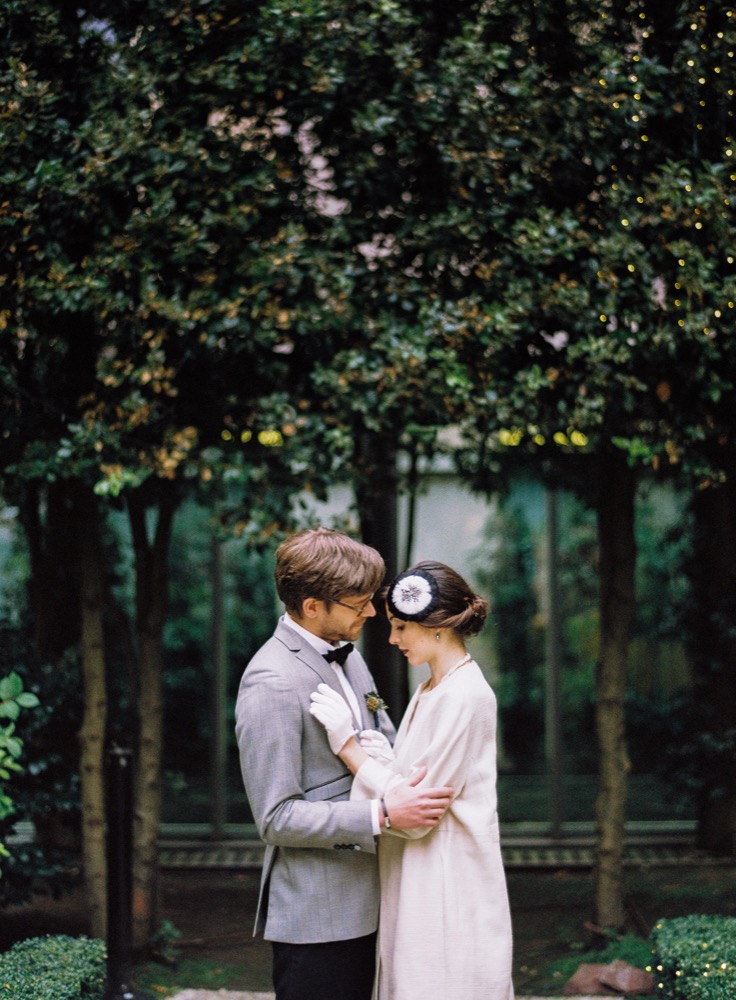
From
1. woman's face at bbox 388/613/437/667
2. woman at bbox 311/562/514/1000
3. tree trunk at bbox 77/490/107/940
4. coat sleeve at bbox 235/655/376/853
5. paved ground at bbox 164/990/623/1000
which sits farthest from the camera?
tree trunk at bbox 77/490/107/940

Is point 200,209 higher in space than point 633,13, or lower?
lower

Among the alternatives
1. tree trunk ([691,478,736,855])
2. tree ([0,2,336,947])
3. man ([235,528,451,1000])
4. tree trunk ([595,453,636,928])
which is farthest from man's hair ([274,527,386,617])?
tree trunk ([691,478,736,855])

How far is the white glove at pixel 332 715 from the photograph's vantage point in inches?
113

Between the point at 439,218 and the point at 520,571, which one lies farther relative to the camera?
the point at 520,571

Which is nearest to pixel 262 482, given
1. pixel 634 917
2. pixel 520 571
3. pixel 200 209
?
pixel 200 209

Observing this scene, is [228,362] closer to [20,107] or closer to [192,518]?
[20,107]

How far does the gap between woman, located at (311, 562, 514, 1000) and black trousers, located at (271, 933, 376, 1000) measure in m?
0.07

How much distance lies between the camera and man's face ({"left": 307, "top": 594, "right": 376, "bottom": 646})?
9.82 feet

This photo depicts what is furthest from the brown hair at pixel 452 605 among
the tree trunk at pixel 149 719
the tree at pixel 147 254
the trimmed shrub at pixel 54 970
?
the tree trunk at pixel 149 719

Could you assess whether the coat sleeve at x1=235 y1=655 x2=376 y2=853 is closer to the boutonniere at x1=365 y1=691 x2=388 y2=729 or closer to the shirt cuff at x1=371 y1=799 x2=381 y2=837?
the shirt cuff at x1=371 y1=799 x2=381 y2=837

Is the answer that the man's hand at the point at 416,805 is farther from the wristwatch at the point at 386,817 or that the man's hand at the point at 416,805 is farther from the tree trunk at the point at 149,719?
the tree trunk at the point at 149,719

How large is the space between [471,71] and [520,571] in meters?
4.49

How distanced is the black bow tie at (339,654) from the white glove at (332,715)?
0.54 feet

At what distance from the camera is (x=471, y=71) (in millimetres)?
4848
